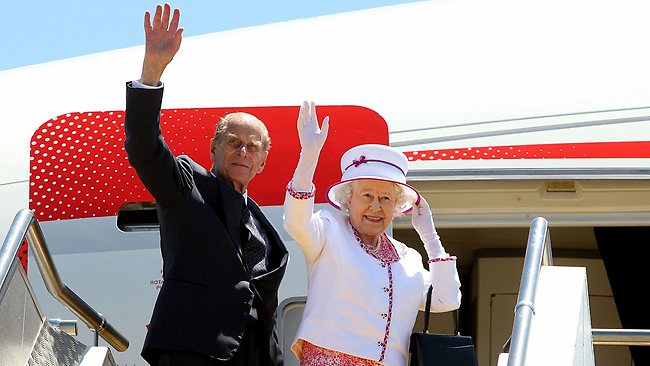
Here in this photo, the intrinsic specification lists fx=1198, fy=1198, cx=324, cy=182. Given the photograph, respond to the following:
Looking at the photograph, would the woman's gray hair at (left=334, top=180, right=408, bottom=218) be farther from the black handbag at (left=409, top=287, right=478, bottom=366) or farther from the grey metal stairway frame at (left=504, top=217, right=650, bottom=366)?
the grey metal stairway frame at (left=504, top=217, right=650, bottom=366)

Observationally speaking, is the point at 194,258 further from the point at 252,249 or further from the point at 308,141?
the point at 308,141

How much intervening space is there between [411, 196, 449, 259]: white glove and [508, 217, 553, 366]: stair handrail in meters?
0.42

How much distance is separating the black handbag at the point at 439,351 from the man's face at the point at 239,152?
79 centimetres

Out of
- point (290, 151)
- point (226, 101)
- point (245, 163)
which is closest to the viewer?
point (245, 163)

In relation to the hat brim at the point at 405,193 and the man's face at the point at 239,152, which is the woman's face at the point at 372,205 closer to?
the hat brim at the point at 405,193

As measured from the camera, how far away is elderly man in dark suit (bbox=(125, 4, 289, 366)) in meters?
3.76

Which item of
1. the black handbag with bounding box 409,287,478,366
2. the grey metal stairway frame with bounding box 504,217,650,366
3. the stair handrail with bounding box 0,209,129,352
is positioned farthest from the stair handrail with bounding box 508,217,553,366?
the stair handrail with bounding box 0,209,129,352

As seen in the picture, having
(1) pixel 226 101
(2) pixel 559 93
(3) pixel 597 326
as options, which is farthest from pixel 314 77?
(3) pixel 597 326

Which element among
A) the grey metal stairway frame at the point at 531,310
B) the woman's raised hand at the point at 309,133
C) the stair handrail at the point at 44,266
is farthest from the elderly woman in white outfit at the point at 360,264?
the stair handrail at the point at 44,266

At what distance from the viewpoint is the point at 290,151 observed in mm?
5539

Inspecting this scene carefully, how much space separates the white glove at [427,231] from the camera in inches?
169

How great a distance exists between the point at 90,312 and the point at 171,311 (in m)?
0.97

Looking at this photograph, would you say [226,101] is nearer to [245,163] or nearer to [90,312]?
[90,312]

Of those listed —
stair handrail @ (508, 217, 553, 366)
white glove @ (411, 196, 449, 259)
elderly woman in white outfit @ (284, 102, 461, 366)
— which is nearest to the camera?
stair handrail @ (508, 217, 553, 366)
